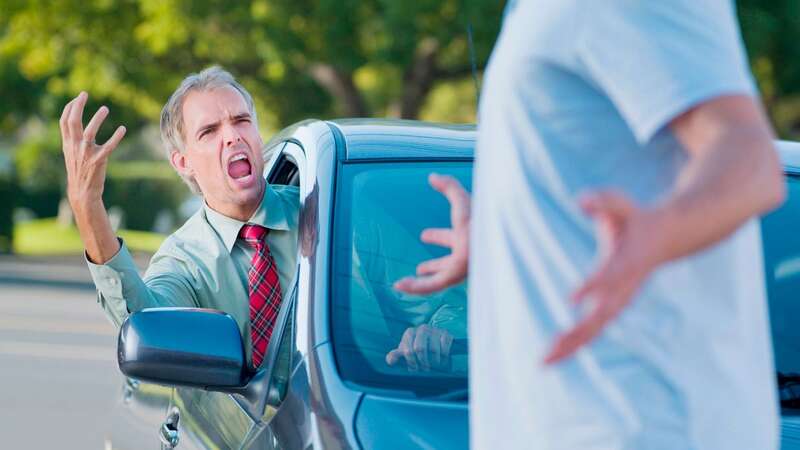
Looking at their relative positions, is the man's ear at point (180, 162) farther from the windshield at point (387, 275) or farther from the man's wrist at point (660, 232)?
the man's wrist at point (660, 232)

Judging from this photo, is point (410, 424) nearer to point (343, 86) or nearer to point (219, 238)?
point (219, 238)

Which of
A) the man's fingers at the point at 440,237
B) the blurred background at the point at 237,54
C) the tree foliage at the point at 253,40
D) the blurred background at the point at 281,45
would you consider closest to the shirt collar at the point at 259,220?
the man's fingers at the point at 440,237

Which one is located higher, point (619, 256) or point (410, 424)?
point (619, 256)

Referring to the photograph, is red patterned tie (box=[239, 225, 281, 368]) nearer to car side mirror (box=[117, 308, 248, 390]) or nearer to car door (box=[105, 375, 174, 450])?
car door (box=[105, 375, 174, 450])

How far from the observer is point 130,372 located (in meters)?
2.69

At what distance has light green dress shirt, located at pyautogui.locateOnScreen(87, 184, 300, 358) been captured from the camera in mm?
3244

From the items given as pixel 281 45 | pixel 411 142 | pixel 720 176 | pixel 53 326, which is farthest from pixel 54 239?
pixel 720 176

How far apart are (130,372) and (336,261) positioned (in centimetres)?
46

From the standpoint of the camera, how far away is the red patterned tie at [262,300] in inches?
126

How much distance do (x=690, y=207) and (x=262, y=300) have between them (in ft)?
6.37

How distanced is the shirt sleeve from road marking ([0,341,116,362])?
27.0ft

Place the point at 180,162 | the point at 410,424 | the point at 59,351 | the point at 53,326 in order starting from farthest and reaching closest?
the point at 53,326 → the point at 59,351 → the point at 180,162 → the point at 410,424

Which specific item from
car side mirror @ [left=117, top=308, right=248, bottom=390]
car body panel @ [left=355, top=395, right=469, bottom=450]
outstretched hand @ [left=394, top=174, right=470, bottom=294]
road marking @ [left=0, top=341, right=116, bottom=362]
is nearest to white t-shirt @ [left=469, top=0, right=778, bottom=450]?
outstretched hand @ [left=394, top=174, right=470, bottom=294]

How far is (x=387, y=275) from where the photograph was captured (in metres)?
2.94
